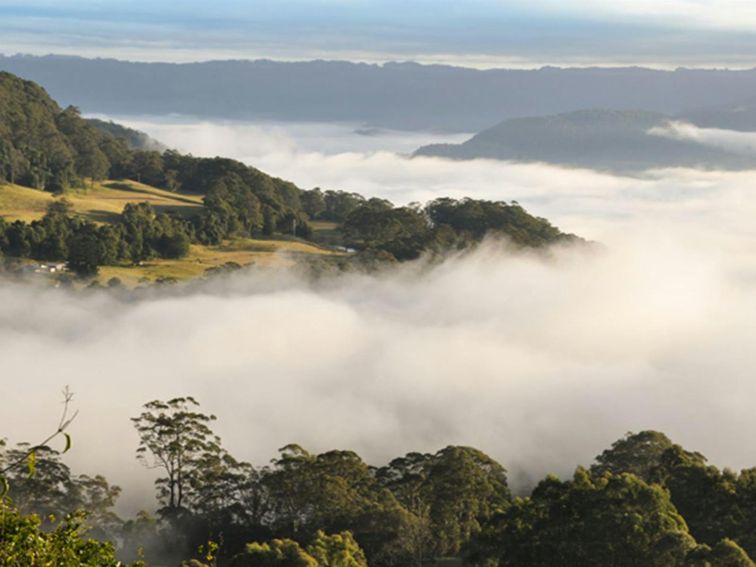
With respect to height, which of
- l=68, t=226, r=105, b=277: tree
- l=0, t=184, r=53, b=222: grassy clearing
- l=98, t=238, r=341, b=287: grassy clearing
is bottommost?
l=98, t=238, r=341, b=287: grassy clearing

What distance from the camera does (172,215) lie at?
110562 mm

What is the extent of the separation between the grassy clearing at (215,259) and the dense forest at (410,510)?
136 ft

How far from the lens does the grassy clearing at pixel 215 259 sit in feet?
306

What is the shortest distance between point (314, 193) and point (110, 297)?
52.4m

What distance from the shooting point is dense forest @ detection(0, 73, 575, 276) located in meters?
93.2

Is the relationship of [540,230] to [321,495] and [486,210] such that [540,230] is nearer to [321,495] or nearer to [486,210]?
[486,210]

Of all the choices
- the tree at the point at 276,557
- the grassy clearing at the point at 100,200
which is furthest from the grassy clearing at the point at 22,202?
the tree at the point at 276,557

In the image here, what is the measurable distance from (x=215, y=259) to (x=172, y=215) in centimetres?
997

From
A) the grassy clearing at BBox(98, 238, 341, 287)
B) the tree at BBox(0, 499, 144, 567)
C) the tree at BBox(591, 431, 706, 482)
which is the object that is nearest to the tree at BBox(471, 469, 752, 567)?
the tree at BBox(591, 431, 706, 482)

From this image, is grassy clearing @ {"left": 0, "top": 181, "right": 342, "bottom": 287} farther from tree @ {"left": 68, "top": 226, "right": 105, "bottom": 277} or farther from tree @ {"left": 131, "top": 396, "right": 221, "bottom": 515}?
tree @ {"left": 131, "top": 396, "right": 221, "bottom": 515}

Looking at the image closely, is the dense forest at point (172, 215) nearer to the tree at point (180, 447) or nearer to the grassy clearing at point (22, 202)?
the grassy clearing at point (22, 202)

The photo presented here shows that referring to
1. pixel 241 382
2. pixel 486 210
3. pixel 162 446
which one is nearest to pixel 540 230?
pixel 486 210

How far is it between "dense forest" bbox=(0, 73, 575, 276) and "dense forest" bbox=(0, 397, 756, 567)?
1745 inches

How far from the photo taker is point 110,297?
8706 centimetres
